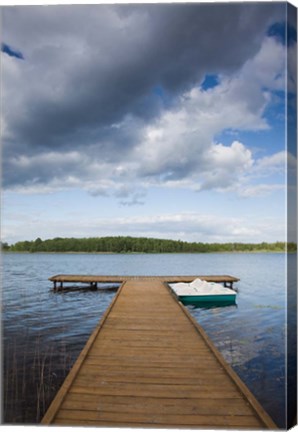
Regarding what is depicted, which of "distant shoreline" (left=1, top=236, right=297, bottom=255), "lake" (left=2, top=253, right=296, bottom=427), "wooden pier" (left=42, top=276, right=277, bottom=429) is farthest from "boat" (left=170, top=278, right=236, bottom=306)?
"wooden pier" (left=42, top=276, right=277, bottom=429)

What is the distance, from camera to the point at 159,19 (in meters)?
2.95

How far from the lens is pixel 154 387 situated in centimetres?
263

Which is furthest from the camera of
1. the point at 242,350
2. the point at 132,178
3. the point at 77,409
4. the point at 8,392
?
the point at 132,178

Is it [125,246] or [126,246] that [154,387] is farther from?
[126,246]

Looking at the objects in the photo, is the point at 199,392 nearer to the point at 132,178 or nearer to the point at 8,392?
the point at 8,392

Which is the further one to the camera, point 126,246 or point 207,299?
point 126,246

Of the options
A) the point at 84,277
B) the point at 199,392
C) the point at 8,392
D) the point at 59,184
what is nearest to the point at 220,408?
the point at 199,392

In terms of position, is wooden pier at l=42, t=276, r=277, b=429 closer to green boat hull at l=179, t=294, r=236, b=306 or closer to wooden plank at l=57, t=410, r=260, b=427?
wooden plank at l=57, t=410, r=260, b=427

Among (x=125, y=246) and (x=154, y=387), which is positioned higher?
(x=125, y=246)

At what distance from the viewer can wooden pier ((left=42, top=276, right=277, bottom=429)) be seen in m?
2.25

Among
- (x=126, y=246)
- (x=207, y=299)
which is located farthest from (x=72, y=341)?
(x=126, y=246)

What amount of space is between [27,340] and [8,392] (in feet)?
7.46

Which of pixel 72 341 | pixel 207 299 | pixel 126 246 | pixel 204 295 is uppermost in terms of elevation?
pixel 126 246

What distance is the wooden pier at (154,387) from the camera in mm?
2248
